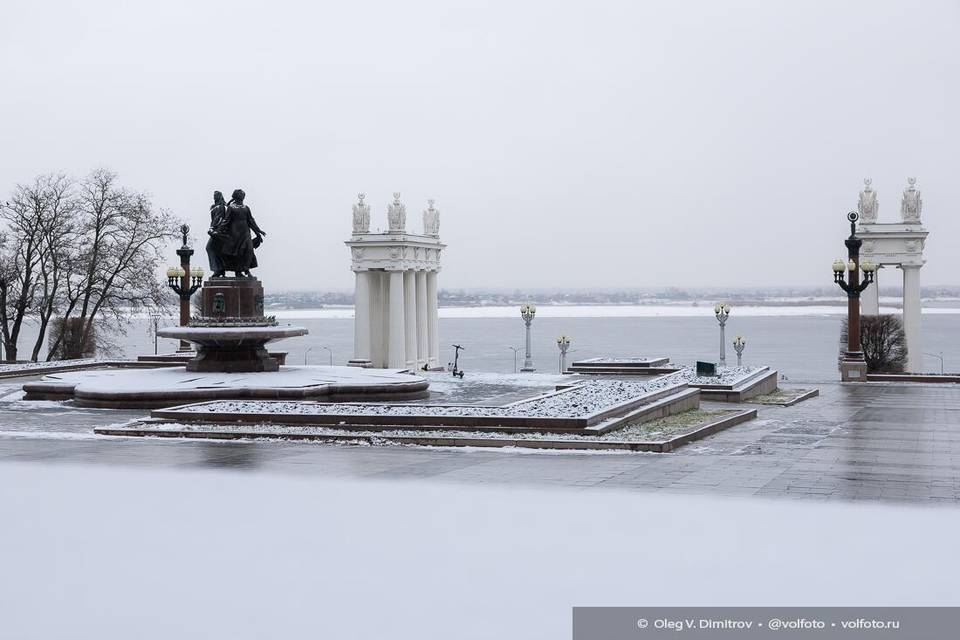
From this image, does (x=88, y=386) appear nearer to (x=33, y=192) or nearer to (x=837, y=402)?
(x=837, y=402)

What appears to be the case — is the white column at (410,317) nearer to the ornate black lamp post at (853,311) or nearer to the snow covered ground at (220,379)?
the ornate black lamp post at (853,311)

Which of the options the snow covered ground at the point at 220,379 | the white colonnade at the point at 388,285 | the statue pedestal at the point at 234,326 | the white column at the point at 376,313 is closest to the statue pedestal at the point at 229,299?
the statue pedestal at the point at 234,326

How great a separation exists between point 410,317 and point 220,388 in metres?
41.3

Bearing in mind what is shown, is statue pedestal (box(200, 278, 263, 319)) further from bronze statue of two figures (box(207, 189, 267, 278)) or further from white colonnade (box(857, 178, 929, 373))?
white colonnade (box(857, 178, 929, 373))

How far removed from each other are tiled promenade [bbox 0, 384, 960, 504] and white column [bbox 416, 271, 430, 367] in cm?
4629

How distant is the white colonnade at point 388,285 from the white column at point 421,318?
4.2 inches

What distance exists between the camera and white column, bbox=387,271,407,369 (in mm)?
64562

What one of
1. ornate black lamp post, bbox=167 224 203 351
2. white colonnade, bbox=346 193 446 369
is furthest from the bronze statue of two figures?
white colonnade, bbox=346 193 446 369

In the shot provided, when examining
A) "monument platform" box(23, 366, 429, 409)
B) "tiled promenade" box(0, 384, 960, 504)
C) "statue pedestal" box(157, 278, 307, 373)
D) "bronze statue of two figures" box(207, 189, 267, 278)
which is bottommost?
"tiled promenade" box(0, 384, 960, 504)

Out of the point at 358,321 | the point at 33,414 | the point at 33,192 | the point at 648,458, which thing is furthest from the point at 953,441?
the point at 358,321

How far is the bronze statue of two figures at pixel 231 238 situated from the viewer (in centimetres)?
2928

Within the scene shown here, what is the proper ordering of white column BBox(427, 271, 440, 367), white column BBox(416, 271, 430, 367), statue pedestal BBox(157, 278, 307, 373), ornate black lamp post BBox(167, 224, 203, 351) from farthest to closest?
white column BBox(427, 271, 440, 367) → white column BBox(416, 271, 430, 367) → ornate black lamp post BBox(167, 224, 203, 351) → statue pedestal BBox(157, 278, 307, 373)

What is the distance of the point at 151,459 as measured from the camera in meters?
16.6

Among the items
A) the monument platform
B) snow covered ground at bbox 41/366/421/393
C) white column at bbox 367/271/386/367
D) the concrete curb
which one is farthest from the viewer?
white column at bbox 367/271/386/367
